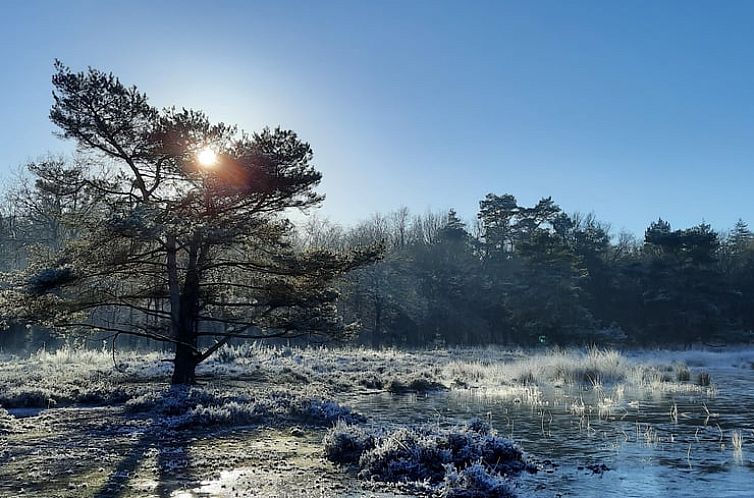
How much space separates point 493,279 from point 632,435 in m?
43.5

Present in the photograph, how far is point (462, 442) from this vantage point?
336 inches

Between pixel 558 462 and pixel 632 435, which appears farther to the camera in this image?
pixel 632 435

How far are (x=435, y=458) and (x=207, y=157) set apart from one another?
9937mm

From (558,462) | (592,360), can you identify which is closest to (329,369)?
(592,360)

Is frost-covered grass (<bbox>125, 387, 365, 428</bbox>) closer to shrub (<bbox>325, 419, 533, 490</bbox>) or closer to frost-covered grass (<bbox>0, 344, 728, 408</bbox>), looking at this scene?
frost-covered grass (<bbox>0, 344, 728, 408</bbox>)

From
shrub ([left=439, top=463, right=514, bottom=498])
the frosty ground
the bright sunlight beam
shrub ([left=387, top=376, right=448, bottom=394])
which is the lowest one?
shrub ([left=387, top=376, right=448, bottom=394])

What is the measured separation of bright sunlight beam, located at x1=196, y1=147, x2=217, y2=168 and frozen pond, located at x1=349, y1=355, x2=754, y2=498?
7.02 m

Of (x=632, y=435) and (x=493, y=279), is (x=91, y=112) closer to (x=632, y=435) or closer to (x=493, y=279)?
(x=632, y=435)

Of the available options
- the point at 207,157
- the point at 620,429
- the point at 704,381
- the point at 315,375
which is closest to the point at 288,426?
the point at 620,429

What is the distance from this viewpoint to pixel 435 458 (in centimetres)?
814

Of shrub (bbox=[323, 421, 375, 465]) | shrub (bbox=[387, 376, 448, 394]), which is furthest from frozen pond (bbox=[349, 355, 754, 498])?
shrub (bbox=[323, 421, 375, 465])

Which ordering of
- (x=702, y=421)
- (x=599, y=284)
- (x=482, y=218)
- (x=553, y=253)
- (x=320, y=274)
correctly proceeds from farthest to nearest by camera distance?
1. (x=482, y=218)
2. (x=599, y=284)
3. (x=553, y=253)
4. (x=320, y=274)
5. (x=702, y=421)


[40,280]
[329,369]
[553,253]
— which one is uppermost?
[553,253]

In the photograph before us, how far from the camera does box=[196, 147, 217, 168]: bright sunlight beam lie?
15.0 m
